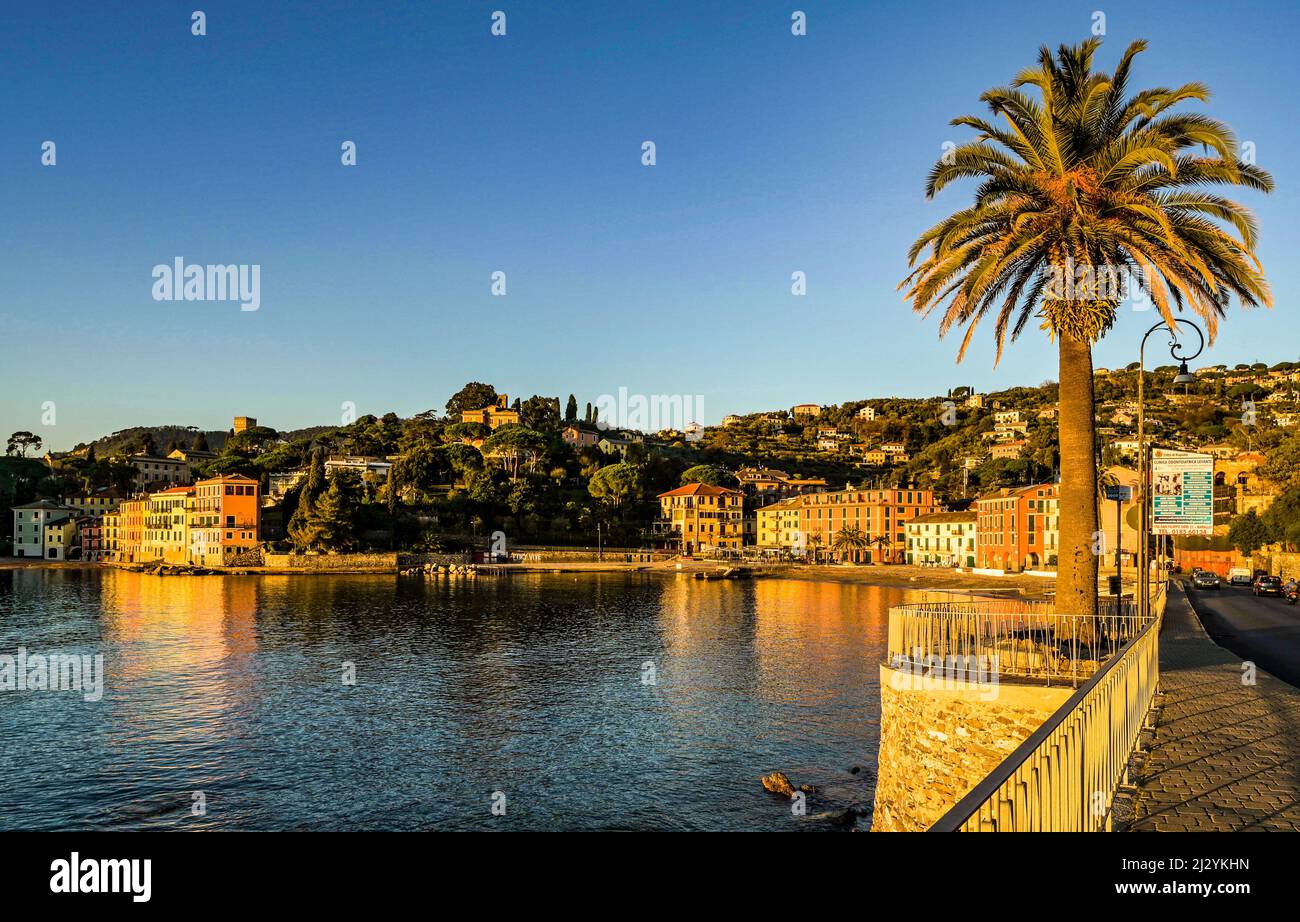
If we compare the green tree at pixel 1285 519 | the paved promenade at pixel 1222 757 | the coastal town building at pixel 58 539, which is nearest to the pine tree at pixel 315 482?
the coastal town building at pixel 58 539

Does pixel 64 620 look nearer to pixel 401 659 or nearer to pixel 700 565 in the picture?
pixel 401 659

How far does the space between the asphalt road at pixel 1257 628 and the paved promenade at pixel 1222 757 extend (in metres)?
4.04

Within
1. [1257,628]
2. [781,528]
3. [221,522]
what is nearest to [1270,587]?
[1257,628]

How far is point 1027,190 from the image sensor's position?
17875 millimetres

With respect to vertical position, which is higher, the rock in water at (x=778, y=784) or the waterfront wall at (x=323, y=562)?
the rock in water at (x=778, y=784)

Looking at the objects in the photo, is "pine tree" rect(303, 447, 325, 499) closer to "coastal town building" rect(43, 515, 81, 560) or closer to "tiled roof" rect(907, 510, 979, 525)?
"coastal town building" rect(43, 515, 81, 560)

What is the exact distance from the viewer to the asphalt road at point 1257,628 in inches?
904

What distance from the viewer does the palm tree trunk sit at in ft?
56.7

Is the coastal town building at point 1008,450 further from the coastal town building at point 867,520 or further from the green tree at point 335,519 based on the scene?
the green tree at point 335,519
